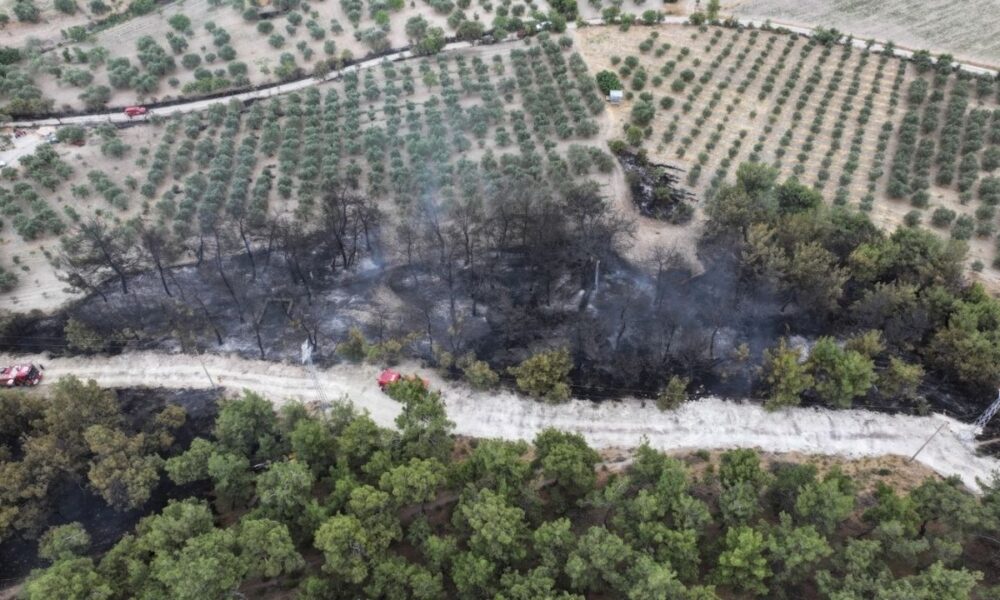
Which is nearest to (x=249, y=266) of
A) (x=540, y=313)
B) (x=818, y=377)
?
(x=540, y=313)

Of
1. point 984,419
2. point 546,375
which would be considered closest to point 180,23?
point 546,375

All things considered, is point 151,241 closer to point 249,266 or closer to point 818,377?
point 249,266

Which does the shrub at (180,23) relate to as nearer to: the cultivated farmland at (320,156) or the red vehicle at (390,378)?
the cultivated farmland at (320,156)

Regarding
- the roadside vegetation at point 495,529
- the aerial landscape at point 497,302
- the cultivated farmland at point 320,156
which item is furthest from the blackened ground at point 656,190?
the roadside vegetation at point 495,529

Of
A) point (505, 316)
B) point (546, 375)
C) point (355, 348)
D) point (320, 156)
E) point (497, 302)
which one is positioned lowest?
point (505, 316)

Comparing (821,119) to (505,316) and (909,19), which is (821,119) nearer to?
(909,19)

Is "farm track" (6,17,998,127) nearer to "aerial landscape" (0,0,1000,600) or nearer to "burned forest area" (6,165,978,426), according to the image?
"aerial landscape" (0,0,1000,600)

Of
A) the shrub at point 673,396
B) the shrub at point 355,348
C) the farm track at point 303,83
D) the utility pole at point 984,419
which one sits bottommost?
the utility pole at point 984,419
